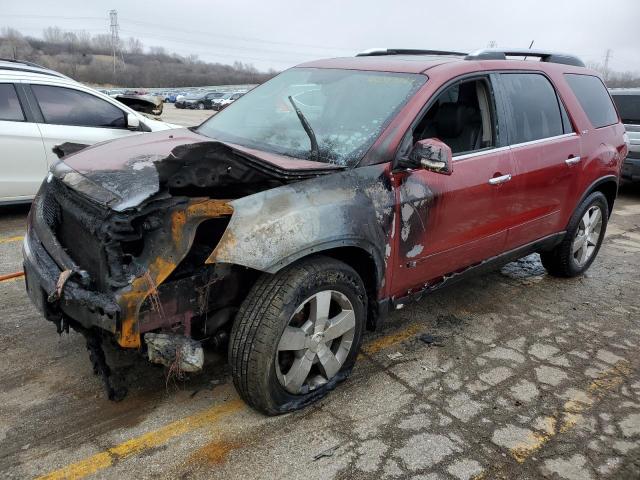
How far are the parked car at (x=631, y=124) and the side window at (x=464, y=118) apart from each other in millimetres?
6461

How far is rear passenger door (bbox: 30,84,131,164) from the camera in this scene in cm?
586

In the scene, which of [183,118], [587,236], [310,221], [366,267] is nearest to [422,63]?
[366,267]

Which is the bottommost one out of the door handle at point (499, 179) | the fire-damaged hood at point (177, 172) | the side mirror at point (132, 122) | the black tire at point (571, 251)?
the black tire at point (571, 251)

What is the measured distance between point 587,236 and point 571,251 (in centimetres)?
31

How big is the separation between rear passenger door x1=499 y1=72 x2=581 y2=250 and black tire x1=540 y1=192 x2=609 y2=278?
0.28 metres

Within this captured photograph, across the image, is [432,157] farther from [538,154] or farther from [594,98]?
[594,98]

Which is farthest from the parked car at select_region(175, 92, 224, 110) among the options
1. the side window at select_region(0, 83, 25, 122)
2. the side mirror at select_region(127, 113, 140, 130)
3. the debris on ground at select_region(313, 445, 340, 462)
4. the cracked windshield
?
the debris on ground at select_region(313, 445, 340, 462)

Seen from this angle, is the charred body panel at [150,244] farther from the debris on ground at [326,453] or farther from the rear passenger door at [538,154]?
the rear passenger door at [538,154]

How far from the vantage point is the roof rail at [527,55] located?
12.1 ft

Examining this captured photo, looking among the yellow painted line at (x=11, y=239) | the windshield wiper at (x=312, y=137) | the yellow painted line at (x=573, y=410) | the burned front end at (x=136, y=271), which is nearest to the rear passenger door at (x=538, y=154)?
the yellow painted line at (x=573, y=410)

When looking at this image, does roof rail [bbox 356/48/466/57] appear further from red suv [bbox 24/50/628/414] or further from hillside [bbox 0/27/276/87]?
hillside [bbox 0/27/276/87]

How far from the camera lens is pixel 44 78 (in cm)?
592

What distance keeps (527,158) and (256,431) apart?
8.41ft

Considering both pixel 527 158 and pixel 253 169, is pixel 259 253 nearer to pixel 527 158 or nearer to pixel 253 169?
pixel 253 169
